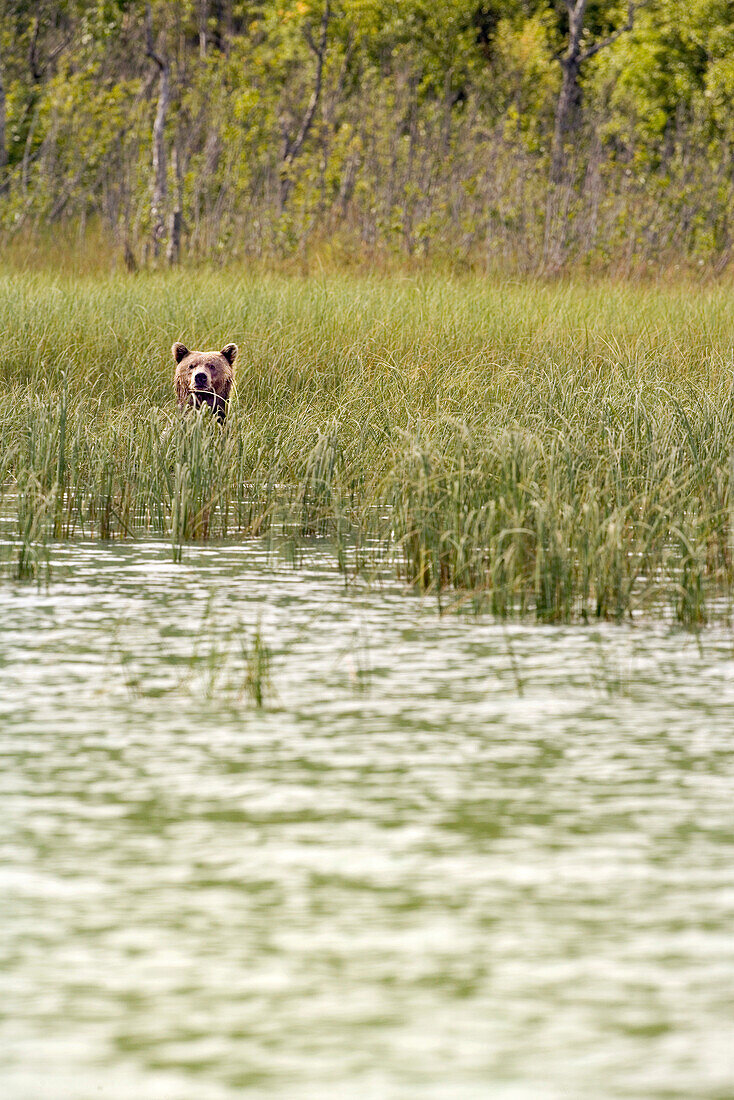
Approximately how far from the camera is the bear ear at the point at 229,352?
1045 cm

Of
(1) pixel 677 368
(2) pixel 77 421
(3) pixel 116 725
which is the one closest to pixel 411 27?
(1) pixel 677 368

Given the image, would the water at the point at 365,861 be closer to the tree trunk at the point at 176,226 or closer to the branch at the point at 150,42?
the tree trunk at the point at 176,226

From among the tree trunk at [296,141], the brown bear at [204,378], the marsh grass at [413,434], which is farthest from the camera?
the tree trunk at [296,141]

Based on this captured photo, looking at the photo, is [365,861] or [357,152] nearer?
[365,861]

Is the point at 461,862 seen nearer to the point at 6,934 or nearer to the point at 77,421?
the point at 6,934

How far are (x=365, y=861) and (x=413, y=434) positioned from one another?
4671 millimetres

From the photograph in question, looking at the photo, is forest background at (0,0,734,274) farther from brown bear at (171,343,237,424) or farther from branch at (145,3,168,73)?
brown bear at (171,343,237,424)

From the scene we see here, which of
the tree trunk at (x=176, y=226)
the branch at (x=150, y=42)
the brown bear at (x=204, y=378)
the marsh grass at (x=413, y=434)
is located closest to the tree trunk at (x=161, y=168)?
the branch at (x=150, y=42)

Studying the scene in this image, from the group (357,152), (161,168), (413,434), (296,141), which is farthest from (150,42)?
(413,434)

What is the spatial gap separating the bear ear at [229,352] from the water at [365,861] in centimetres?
424

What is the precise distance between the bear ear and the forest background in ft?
23.6

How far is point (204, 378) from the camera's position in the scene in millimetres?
9852

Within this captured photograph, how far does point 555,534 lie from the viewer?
22.1 ft

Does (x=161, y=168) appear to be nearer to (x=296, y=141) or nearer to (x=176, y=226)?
(x=176, y=226)
